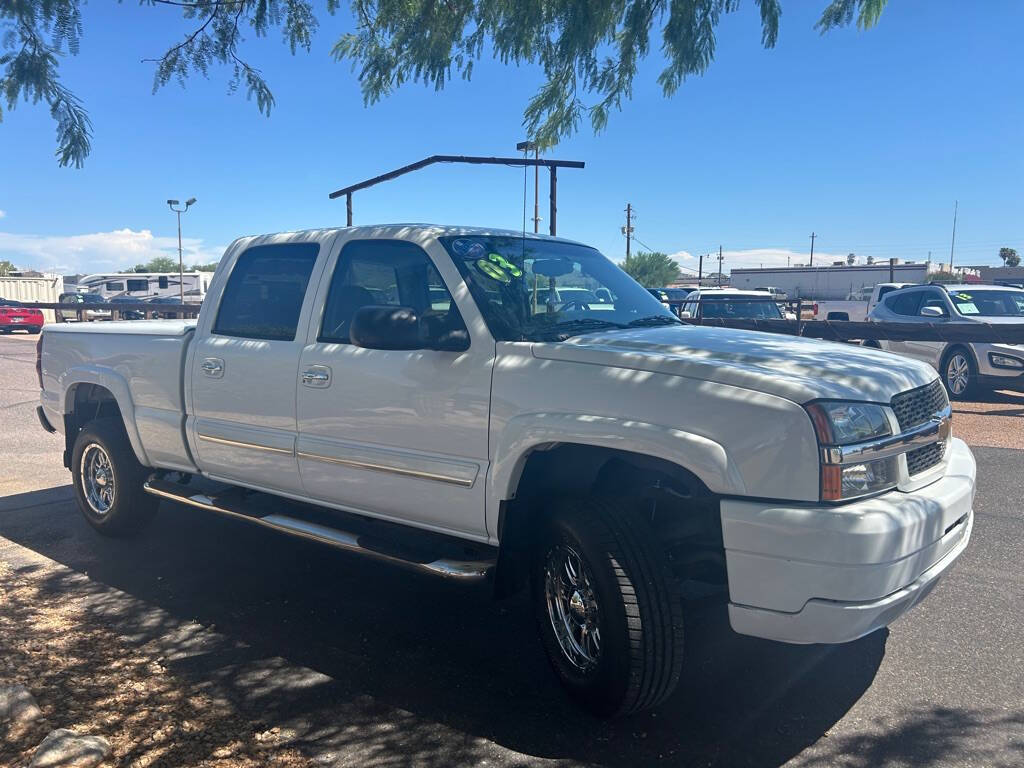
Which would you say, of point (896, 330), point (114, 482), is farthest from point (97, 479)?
point (896, 330)

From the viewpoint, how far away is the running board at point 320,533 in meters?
3.71

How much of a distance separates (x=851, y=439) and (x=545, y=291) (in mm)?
1763

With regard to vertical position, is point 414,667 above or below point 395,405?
below

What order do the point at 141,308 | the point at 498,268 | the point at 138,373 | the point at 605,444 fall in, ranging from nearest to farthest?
1. the point at 605,444
2. the point at 498,268
3. the point at 138,373
4. the point at 141,308

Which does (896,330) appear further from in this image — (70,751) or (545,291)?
(70,751)

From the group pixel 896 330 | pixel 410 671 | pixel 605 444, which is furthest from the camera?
pixel 896 330

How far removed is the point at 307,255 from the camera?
4.82 m

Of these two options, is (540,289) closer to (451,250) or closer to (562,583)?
(451,250)

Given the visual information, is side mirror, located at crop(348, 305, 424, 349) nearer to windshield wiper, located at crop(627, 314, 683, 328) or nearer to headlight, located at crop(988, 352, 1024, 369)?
windshield wiper, located at crop(627, 314, 683, 328)

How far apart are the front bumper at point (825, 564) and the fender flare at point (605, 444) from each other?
0.14 m

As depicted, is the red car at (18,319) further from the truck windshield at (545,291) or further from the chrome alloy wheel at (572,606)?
the chrome alloy wheel at (572,606)

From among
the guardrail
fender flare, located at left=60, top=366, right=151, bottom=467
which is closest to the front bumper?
fender flare, located at left=60, top=366, right=151, bottom=467

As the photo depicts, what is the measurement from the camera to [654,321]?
4.53 metres

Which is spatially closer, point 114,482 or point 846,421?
point 846,421
